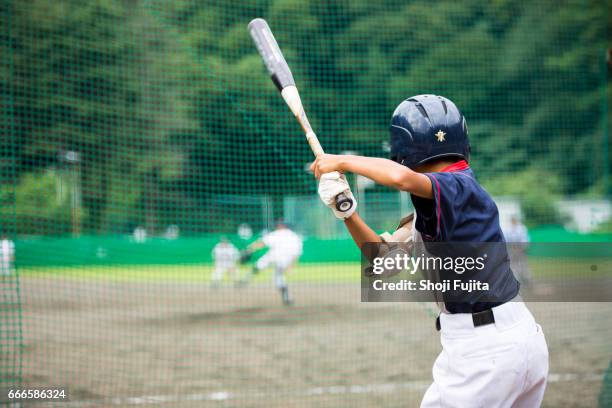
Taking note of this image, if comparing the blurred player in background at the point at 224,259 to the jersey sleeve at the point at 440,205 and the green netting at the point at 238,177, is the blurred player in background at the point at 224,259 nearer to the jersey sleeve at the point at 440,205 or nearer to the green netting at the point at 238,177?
the green netting at the point at 238,177

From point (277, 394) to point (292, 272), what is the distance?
40.8 feet

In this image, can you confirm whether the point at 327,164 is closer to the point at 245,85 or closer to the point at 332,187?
the point at 332,187

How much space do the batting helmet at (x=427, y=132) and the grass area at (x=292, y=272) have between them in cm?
1288

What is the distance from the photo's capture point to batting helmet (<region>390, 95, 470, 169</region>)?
2.94m

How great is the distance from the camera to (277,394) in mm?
6633

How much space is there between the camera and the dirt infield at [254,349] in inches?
260

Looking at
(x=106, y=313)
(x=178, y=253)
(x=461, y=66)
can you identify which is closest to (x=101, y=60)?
(x=178, y=253)

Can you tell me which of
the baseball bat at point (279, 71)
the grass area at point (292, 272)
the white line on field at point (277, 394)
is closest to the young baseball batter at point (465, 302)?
the baseball bat at point (279, 71)

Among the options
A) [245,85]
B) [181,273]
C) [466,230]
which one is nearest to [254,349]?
[466,230]

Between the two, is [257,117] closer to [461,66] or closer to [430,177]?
[461,66]

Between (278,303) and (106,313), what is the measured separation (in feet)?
12.0

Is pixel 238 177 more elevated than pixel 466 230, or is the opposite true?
pixel 238 177

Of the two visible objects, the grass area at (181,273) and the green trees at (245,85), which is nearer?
the green trees at (245,85)

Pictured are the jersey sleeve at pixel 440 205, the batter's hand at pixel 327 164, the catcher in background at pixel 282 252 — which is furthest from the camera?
the catcher in background at pixel 282 252
